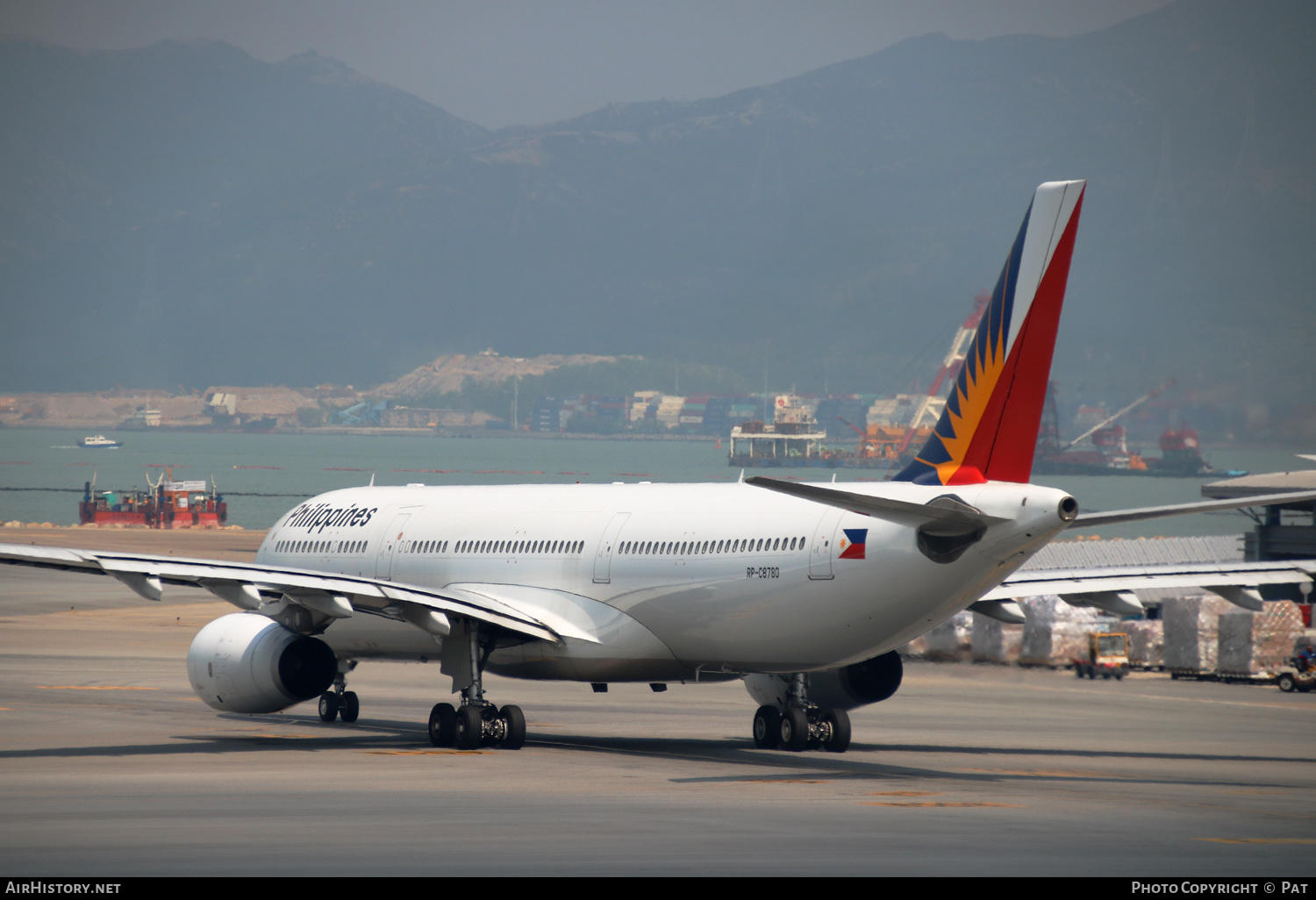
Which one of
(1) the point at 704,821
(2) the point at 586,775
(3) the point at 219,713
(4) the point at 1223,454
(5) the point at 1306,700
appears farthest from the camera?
(4) the point at 1223,454

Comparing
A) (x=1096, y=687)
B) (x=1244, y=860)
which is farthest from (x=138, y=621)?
(x=1244, y=860)

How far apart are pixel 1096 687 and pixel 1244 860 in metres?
25.5

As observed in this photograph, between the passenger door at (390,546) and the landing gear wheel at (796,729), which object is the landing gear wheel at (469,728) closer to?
the landing gear wheel at (796,729)

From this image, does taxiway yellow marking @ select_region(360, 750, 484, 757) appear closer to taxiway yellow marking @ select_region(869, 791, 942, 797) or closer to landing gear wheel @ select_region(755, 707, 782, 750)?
landing gear wheel @ select_region(755, 707, 782, 750)

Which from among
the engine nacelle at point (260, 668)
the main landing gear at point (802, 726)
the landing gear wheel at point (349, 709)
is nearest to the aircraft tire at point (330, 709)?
the landing gear wheel at point (349, 709)

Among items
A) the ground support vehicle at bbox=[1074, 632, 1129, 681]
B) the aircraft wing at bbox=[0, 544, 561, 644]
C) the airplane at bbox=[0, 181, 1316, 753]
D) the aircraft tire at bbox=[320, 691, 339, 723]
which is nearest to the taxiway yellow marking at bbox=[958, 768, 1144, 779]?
the airplane at bbox=[0, 181, 1316, 753]

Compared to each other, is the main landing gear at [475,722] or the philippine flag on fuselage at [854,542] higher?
the philippine flag on fuselage at [854,542]

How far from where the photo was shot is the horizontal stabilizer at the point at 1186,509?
18953mm

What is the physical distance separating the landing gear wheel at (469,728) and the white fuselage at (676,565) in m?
1.66

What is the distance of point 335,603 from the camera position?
2430 cm

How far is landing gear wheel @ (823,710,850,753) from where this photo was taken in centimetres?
2570

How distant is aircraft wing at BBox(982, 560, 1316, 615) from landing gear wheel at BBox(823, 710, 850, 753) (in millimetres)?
3105

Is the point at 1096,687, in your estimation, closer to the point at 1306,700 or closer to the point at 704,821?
the point at 1306,700

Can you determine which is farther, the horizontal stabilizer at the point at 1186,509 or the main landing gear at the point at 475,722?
the main landing gear at the point at 475,722
